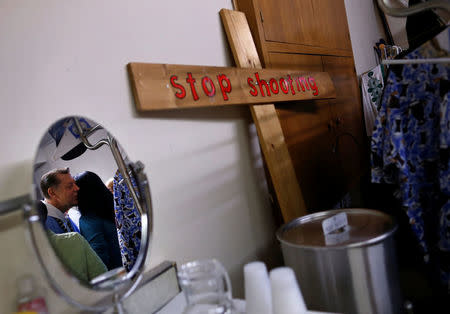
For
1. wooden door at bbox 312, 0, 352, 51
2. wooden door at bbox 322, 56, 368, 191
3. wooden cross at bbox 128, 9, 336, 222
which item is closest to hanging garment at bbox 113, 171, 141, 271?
wooden cross at bbox 128, 9, 336, 222

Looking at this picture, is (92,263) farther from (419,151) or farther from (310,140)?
(310,140)

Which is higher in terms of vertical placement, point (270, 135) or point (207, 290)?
point (270, 135)

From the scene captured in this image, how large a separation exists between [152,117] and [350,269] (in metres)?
0.85

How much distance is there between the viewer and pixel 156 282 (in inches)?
40.2

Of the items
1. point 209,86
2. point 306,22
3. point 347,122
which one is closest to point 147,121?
point 209,86

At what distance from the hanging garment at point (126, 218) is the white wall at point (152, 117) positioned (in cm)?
15

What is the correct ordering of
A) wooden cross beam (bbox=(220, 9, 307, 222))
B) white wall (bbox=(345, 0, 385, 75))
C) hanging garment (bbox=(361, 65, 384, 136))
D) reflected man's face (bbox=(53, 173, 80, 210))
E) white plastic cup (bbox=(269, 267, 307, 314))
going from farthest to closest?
white wall (bbox=(345, 0, 385, 75)), hanging garment (bbox=(361, 65, 384, 136)), wooden cross beam (bbox=(220, 9, 307, 222)), reflected man's face (bbox=(53, 173, 80, 210)), white plastic cup (bbox=(269, 267, 307, 314))

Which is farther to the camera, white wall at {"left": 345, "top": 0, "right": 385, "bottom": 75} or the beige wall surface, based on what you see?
white wall at {"left": 345, "top": 0, "right": 385, "bottom": 75}

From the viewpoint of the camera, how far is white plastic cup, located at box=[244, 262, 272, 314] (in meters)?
0.84

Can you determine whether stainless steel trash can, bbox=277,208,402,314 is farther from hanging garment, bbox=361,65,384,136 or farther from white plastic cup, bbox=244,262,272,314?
hanging garment, bbox=361,65,384,136

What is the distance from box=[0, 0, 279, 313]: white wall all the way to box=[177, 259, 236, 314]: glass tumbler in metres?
Answer: 0.32

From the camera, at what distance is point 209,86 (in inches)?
54.0

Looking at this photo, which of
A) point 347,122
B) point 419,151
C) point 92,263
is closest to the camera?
point 92,263

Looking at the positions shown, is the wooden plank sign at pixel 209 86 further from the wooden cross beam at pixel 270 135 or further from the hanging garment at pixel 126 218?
the hanging garment at pixel 126 218
